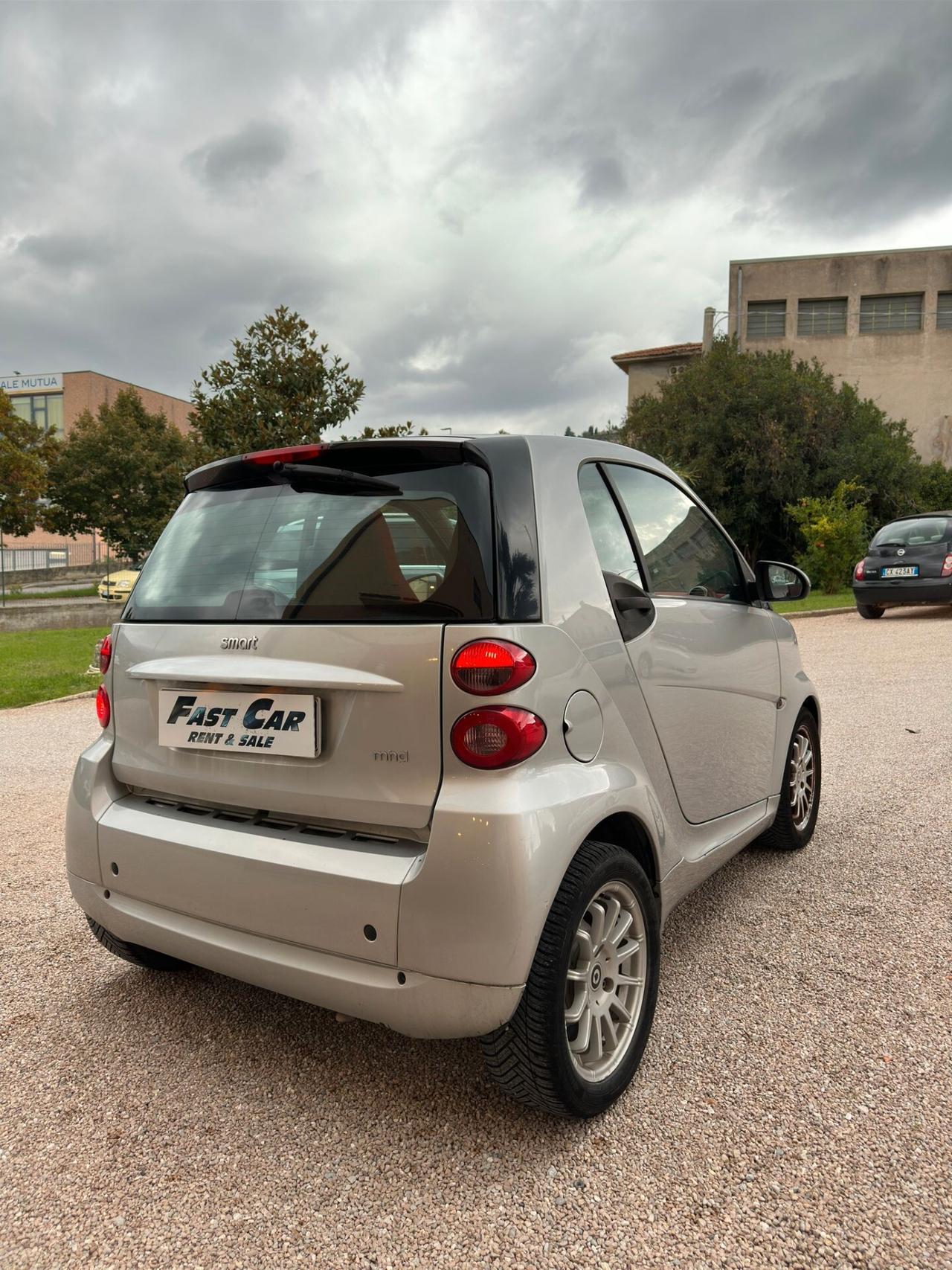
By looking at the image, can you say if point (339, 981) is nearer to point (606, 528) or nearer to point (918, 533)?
point (606, 528)

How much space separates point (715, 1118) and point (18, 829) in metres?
4.06

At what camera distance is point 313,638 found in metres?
2.16

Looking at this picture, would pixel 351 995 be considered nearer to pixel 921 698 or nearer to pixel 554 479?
pixel 554 479

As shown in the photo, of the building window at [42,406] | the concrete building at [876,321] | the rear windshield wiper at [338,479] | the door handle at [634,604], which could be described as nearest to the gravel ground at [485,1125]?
the door handle at [634,604]

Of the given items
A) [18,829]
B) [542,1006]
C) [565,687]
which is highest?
[565,687]

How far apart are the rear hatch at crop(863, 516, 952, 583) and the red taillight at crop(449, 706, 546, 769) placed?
1286 cm

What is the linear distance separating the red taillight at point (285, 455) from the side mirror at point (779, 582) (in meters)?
1.89

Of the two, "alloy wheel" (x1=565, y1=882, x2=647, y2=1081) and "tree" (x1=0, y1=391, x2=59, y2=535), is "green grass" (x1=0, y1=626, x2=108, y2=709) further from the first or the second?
"tree" (x1=0, y1=391, x2=59, y2=535)

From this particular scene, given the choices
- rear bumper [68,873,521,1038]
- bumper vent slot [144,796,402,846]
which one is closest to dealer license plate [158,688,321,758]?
bumper vent slot [144,796,402,846]

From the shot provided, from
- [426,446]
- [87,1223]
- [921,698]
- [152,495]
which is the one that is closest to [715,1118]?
[87,1223]

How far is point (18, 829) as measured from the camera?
15.9 feet

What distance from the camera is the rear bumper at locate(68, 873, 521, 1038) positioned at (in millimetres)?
1927

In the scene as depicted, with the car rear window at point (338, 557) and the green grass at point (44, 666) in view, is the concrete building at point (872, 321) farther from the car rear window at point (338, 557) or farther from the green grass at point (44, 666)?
the car rear window at point (338, 557)

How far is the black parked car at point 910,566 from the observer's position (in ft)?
42.9
